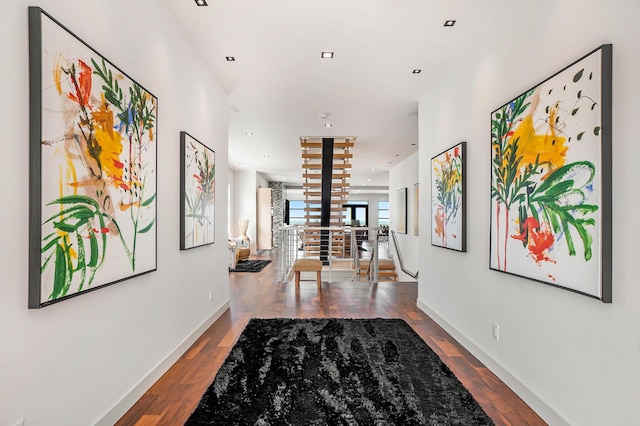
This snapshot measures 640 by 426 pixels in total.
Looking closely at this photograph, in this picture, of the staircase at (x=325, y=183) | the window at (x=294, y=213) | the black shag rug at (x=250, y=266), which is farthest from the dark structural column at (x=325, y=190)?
the window at (x=294, y=213)

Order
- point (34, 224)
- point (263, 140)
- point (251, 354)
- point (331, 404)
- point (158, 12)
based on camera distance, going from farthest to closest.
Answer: point (263, 140) < point (251, 354) < point (158, 12) < point (331, 404) < point (34, 224)

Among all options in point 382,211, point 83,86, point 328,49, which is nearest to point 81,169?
point 83,86

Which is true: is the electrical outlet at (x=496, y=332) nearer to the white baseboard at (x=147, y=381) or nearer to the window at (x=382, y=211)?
the white baseboard at (x=147, y=381)

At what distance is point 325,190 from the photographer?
7.66 m

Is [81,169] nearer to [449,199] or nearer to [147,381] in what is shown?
[147,381]

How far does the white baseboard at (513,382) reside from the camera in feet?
6.32

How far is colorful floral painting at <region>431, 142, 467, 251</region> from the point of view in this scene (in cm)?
313

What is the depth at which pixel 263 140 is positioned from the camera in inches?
268

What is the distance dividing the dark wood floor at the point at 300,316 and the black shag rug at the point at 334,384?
11cm

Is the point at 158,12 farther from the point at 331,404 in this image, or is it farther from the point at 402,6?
the point at 331,404

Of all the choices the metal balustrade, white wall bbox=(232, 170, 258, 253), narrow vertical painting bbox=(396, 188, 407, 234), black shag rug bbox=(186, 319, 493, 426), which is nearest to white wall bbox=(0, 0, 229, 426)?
black shag rug bbox=(186, 319, 493, 426)

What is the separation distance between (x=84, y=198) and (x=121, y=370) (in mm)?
1046

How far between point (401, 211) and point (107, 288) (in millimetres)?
8473
